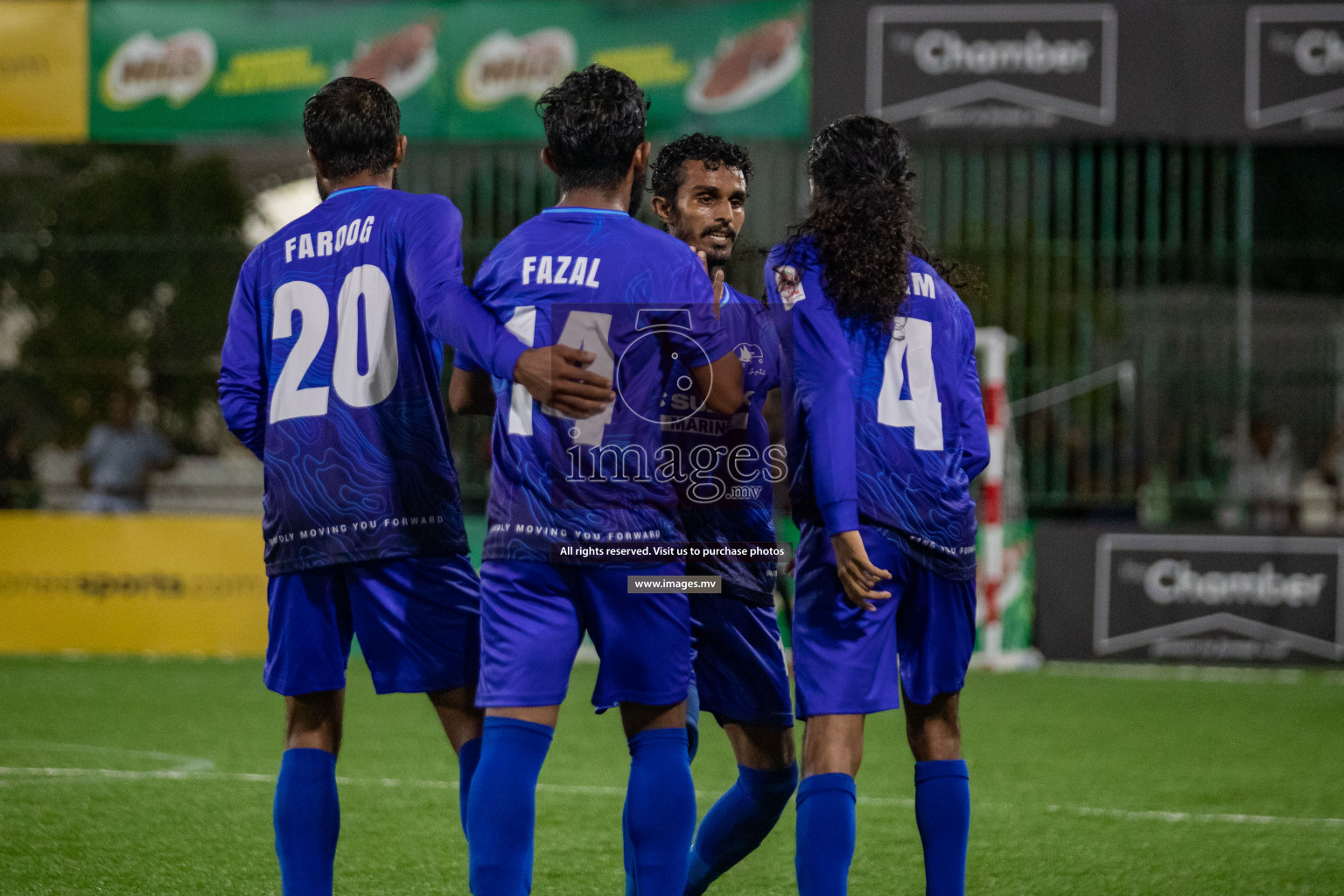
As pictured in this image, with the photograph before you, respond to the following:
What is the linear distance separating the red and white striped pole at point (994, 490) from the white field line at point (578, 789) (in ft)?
12.8

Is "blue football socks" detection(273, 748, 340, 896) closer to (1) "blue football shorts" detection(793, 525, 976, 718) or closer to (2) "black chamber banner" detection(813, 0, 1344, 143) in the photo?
(1) "blue football shorts" detection(793, 525, 976, 718)

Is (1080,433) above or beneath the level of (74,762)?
above

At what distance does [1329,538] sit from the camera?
9.94 metres

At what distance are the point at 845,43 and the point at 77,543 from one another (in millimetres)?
6200

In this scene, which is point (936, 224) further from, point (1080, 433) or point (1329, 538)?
point (1329, 538)

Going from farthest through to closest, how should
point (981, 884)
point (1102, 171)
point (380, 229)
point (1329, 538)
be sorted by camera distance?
point (1102, 171) < point (1329, 538) < point (981, 884) < point (380, 229)

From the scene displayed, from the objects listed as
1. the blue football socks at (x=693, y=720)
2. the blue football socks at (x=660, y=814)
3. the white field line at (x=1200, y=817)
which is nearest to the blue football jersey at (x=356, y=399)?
the blue football socks at (x=660, y=814)

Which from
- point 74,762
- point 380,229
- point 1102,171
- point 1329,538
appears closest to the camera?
point 380,229

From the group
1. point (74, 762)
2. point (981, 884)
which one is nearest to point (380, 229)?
point (981, 884)

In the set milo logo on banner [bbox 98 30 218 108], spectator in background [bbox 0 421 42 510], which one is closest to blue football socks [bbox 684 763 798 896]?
spectator in background [bbox 0 421 42 510]

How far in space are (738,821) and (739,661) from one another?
1.44 ft

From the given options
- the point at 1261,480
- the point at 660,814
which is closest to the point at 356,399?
the point at 660,814

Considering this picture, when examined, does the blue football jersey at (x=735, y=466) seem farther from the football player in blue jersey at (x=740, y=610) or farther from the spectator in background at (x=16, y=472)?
the spectator in background at (x=16, y=472)

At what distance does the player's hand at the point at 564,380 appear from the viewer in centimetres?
316
